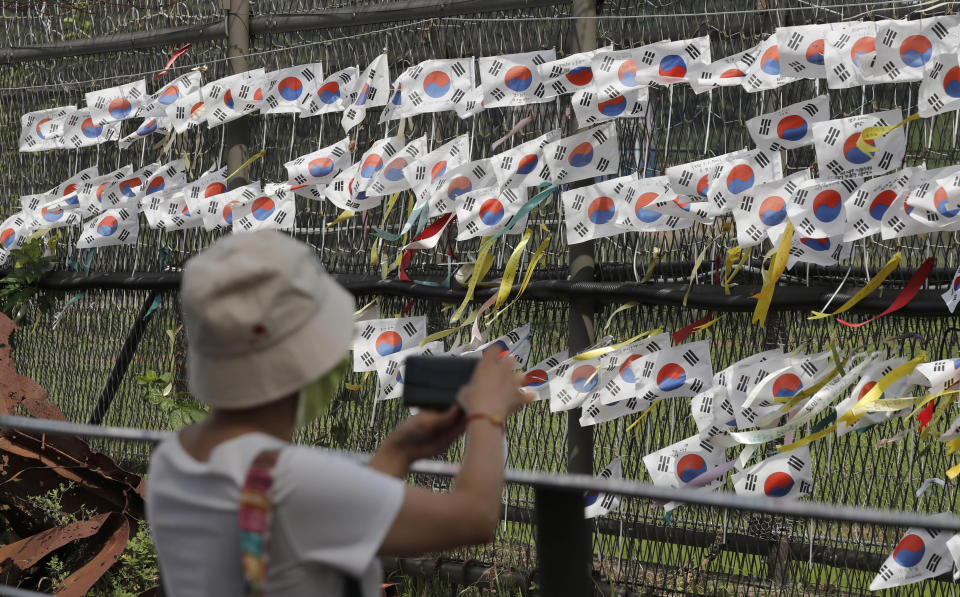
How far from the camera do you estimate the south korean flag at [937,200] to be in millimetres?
2978

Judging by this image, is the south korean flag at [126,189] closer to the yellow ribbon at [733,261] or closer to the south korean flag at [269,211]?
the south korean flag at [269,211]

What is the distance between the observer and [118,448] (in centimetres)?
504

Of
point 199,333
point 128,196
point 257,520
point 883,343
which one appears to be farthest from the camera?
point 128,196

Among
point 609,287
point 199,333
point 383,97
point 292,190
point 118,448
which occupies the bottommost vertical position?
point 118,448

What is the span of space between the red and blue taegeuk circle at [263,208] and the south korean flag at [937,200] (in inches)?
Result: 90.3

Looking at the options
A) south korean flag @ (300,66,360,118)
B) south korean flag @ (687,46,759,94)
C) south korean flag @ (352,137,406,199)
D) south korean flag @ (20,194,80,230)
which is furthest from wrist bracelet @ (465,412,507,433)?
south korean flag @ (20,194,80,230)

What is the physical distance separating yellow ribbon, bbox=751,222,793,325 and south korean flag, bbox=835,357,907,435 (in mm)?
316

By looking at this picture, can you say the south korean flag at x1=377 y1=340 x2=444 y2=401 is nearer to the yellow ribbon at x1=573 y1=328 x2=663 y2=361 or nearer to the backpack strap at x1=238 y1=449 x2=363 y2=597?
the yellow ribbon at x1=573 y1=328 x2=663 y2=361

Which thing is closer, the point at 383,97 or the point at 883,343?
the point at 883,343

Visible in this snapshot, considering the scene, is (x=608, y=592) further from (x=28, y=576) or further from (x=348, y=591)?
(x=348, y=591)

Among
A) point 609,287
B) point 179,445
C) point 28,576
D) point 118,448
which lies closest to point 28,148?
point 118,448

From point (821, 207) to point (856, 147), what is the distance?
0.60ft

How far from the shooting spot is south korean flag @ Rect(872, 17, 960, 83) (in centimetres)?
300

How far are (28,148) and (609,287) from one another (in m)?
2.97
